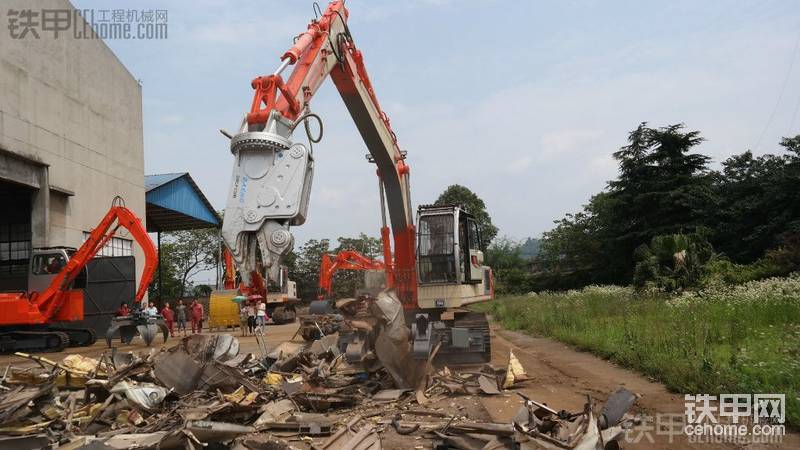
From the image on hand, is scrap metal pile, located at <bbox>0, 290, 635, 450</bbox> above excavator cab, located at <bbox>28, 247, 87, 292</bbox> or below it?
below

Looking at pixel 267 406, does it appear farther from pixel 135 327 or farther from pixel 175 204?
pixel 175 204

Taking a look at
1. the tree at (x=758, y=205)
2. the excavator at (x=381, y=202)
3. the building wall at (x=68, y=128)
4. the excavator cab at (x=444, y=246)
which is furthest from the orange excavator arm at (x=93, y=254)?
the tree at (x=758, y=205)

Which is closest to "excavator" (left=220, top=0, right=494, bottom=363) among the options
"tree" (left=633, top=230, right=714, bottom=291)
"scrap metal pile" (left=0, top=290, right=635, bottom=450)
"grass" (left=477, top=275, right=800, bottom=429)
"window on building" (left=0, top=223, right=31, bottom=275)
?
"scrap metal pile" (left=0, top=290, right=635, bottom=450)

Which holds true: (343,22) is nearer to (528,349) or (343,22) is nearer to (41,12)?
(528,349)

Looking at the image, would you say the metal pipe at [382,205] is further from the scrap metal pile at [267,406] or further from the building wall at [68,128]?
the building wall at [68,128]

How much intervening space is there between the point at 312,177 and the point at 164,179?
25.6 m

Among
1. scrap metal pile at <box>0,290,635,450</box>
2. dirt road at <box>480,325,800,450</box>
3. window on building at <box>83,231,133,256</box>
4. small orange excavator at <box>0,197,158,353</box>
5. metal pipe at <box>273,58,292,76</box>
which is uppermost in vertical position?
metal pipe at <box>273,58,292,76</box>

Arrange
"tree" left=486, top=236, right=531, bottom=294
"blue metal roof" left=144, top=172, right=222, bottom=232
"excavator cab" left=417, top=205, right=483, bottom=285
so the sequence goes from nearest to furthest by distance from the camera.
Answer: "excavator cab" left=417, top=205, right=483, bottom=285, "blue metal roof" left=144, top=172, right=222, bottom=232, "tree" left=486, top=236, right=531, bottom=294

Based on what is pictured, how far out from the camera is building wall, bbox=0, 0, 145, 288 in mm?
18594

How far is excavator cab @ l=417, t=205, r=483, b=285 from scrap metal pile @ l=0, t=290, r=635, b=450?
8.23 ft

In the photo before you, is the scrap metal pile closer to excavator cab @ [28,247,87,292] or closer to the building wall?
excavator cab @ [28,247,87,292]

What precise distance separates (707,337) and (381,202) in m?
6.47

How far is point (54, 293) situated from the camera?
16953 mm

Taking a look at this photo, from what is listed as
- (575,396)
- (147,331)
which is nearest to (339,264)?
(147,331)
